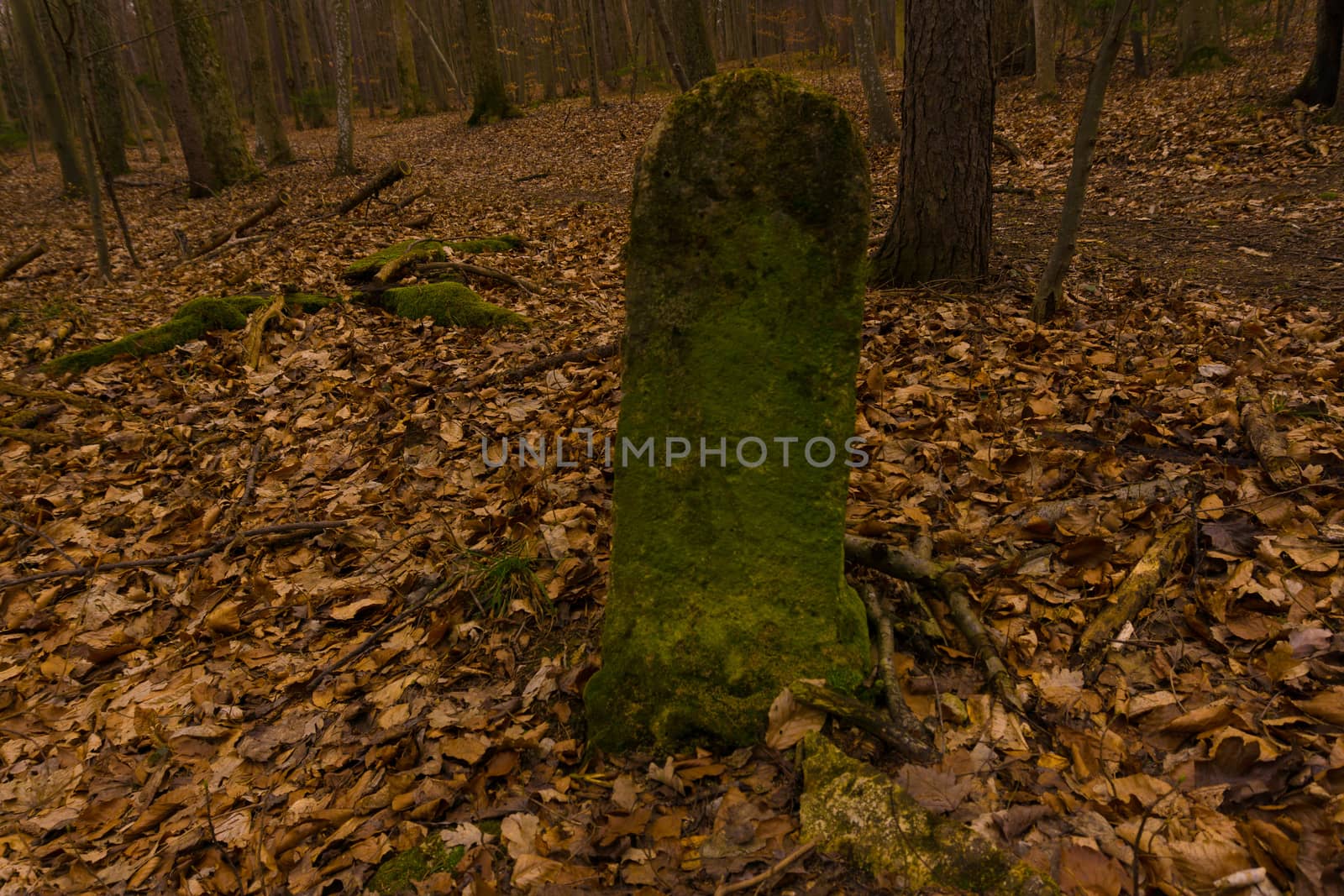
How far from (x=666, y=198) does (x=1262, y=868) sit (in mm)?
2338

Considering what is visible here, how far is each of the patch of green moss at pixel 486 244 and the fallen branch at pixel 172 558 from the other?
4.53 metres

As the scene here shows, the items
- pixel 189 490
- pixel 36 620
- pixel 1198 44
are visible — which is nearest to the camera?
pixel 36 620

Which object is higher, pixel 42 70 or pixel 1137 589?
pixel 42 70

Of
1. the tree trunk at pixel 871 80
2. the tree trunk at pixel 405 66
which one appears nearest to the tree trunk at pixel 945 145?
the tree trunk at pixel 871 80

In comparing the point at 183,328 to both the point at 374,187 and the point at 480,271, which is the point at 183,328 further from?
the point at 374,187

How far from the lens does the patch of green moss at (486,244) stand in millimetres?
7928

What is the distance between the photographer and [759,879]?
1.95 meters

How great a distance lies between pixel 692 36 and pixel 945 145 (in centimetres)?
1024

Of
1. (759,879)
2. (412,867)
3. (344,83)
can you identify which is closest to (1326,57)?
(759,879)

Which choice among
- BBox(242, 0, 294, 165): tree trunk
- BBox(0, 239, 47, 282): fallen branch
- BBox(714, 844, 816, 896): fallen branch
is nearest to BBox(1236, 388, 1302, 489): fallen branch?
BBox(714, 844, 816, 896): fallen branch

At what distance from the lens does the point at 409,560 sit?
374 cm

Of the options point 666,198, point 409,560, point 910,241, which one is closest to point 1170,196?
point 910,241

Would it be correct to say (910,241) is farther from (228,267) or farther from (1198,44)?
(1198,44)

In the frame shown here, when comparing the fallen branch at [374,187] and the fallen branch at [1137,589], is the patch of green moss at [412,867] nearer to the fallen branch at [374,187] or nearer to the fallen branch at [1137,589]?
the fallen branch at [1137,589]
